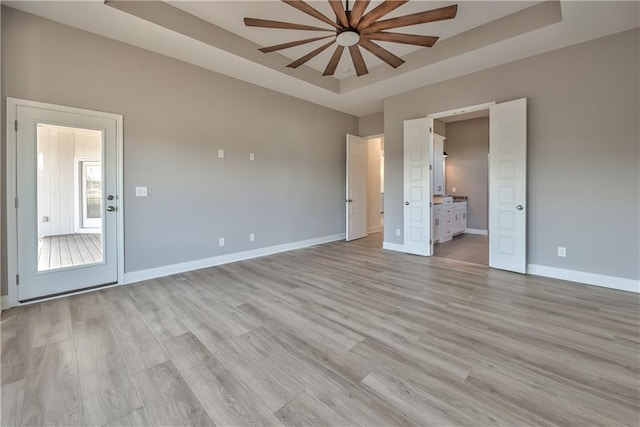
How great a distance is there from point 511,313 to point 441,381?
145 centimetres

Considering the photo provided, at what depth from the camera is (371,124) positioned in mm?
6719

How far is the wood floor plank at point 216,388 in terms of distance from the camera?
1.48 meters

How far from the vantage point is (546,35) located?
3.27m

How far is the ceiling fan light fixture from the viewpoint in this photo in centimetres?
259

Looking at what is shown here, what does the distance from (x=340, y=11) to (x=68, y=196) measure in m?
3.54

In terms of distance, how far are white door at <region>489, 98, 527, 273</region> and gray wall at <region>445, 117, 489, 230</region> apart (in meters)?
3.60

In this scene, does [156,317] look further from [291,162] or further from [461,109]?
[461,109]

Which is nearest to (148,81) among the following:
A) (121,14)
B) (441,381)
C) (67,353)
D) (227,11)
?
(121,14)

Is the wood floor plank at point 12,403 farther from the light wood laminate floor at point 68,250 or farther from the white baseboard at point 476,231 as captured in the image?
the white baseboard at point 476,231

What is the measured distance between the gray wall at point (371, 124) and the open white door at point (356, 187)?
25 centimetres

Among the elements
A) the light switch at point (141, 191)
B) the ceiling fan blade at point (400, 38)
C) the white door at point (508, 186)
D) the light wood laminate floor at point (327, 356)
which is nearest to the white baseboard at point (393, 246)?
the white door at point (508, 186)

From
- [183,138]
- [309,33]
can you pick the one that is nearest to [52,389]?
[183,138]

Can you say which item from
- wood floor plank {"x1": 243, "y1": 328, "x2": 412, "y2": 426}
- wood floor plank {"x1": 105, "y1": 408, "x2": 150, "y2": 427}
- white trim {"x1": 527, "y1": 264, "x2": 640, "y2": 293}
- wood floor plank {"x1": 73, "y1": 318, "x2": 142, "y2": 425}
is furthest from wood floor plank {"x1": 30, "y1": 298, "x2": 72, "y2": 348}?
white trim {"x1": 527, "y1": 264, "x2": 640, "y2": 293}

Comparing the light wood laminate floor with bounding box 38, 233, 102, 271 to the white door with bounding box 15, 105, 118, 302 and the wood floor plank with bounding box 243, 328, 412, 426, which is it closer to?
the white door with bounding box 15, 105, 118, 302
